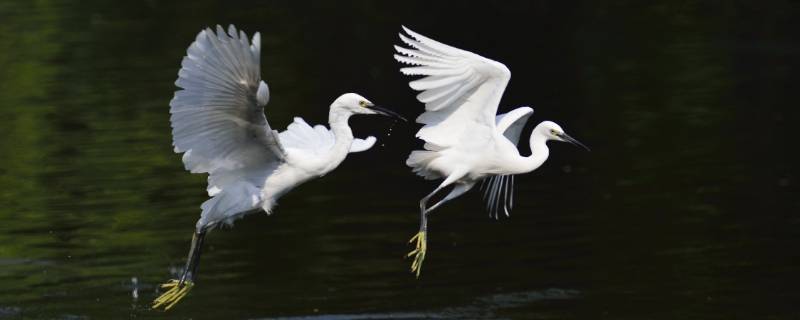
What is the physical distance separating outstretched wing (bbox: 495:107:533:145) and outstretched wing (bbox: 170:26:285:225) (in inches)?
76.0

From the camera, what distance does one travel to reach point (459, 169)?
11.4 metres

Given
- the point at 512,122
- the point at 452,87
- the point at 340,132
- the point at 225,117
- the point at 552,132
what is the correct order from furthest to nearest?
1. the point at 512,122
2. the point at 552,132
3. the point at 452,87
4. the point at 340,132
5. the point at 225,117

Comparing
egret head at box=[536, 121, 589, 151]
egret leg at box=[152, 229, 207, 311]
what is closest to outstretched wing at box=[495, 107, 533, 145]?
egret head at box=[536, 121, 589, 151]

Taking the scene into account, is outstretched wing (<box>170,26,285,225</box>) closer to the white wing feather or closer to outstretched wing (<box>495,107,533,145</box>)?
the white wing feather

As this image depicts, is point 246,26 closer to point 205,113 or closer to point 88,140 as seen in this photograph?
point 88,140

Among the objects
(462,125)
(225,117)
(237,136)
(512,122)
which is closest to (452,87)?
(462,125)

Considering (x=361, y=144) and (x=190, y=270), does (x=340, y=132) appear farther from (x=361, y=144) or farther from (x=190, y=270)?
(x=190, y=270)

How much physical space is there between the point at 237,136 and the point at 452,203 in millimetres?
5935

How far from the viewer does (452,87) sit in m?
10.9

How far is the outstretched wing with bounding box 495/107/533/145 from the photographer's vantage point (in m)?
11.7

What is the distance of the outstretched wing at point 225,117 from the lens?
9195mm

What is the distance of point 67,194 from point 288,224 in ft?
9.52

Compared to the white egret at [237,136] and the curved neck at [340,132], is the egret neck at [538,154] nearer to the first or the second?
the white egret at [237,136]

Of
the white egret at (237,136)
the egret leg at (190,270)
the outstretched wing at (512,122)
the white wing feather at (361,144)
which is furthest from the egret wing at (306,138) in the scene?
the outstretched wing at (512,122)
